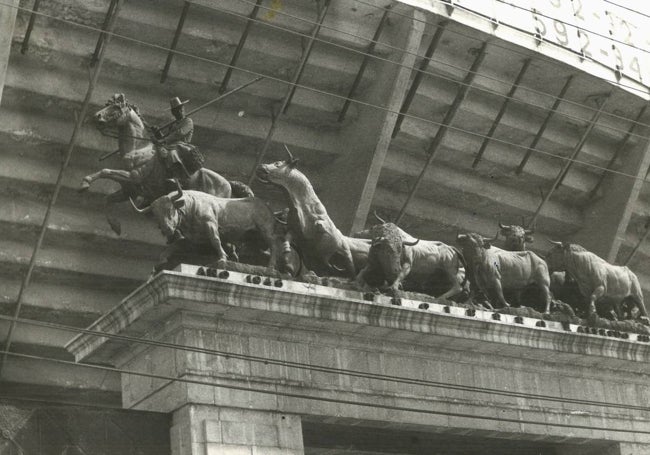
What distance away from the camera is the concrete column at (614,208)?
31.0 meters

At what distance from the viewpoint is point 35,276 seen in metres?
26.0

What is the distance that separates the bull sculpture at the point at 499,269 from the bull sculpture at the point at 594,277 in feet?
2.25

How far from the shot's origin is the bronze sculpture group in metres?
21.3

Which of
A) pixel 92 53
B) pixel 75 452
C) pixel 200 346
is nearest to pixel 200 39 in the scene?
pixel 92 53

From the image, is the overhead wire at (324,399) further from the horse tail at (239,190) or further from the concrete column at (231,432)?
the horse tail at (239,190)

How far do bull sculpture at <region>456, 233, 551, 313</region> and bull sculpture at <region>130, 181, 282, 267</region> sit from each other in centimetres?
367

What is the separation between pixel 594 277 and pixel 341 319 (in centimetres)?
579

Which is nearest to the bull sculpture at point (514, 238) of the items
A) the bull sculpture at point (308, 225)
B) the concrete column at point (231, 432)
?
the bull sculpture at point (308, 225)

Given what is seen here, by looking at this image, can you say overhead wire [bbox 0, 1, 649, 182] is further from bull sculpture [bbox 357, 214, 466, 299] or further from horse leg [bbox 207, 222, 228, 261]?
horse leg [bbox 207, 222, 228, 261]

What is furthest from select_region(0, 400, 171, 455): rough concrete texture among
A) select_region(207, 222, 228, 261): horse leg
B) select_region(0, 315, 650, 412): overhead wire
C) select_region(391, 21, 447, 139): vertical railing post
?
select_region(391, 21, 447, 139): vertical railing post

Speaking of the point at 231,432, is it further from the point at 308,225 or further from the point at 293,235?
the point at 308,225

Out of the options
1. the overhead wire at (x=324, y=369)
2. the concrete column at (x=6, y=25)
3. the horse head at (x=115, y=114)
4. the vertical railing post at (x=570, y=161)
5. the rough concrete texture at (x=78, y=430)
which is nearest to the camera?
the rough concrete texture at (x=78, y=430)

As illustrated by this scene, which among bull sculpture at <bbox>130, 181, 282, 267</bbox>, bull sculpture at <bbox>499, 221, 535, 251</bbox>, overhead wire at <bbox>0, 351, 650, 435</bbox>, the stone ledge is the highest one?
bull sculpture at <bbox>499, 221, 535, 251</bbox>

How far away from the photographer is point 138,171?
22766 millimetres
